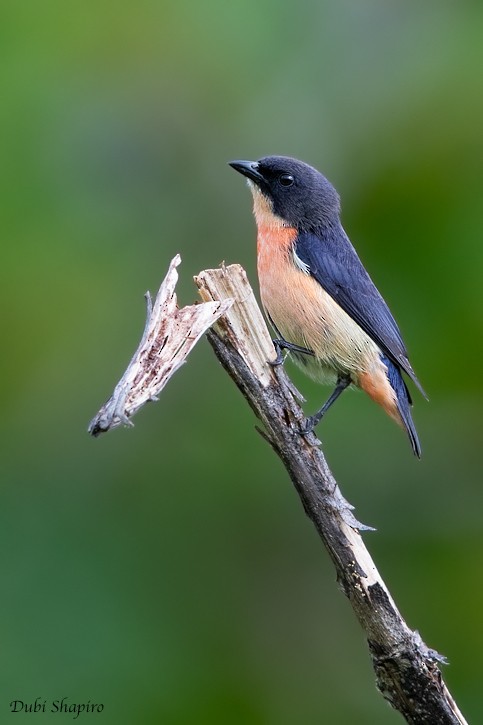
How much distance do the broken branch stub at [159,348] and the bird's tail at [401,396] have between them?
4.99 ft

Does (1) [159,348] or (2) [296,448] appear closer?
(1) [159,348]

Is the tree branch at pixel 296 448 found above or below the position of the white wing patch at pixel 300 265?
below

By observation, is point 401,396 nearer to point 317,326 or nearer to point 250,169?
point 317,326

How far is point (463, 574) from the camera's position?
6.47 metres

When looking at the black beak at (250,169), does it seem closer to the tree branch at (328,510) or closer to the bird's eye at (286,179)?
the bird's eye at (286,179)

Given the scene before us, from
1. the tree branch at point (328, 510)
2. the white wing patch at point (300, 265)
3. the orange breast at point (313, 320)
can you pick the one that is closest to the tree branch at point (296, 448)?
the tree branch at point (328, 510)

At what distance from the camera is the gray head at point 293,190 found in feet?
19.2

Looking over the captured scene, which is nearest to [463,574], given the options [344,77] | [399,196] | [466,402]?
[466,402]

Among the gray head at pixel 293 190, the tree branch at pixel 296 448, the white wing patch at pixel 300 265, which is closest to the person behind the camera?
the tree branch at pixel 296 448

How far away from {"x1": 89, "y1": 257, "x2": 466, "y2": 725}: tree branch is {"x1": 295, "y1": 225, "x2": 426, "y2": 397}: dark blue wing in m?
1.19

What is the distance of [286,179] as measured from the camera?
233 inches

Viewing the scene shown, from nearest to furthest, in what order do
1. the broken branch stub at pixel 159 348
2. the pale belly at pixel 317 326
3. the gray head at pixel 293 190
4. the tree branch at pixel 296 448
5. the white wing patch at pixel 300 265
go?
the broken branch stub at pixel 159 348 → the tree branch at pixel 296 448 → the pale belly at pixel 317 326 → the white wing patch at pixel 300 265 → the gray head at pixel 293 190

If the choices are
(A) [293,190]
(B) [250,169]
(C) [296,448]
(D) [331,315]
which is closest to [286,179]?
(A) [293,190]

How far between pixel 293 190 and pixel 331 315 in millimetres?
893
